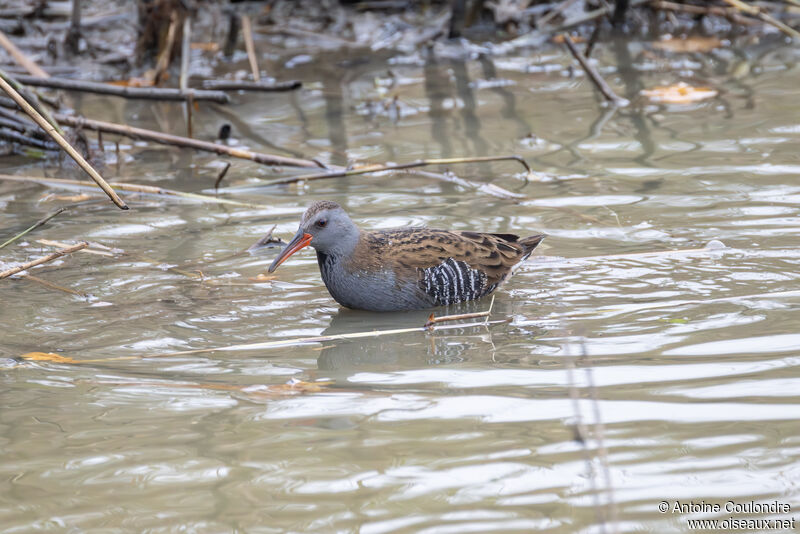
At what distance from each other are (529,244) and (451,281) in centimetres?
51

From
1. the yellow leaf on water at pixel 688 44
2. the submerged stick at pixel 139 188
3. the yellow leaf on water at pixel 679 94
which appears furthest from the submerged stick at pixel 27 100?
the yellow leaf on water at pixel 688 44

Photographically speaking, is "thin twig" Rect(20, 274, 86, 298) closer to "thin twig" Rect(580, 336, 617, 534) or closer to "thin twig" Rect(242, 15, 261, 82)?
"thin twig" Rect(580, 336, 617, 534)


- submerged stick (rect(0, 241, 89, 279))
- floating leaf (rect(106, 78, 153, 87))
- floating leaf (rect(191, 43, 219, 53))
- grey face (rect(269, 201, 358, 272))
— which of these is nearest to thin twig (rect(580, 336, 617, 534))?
grey face (rect(269, 201, 358, 272))

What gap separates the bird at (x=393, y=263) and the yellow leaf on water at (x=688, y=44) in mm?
5752

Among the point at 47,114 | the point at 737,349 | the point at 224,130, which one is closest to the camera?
the point at 737,349

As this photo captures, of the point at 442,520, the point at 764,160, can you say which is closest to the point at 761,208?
the point at 764,160

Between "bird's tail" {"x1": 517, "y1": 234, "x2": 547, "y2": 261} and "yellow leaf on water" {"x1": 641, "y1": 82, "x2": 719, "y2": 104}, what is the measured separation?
3.40m

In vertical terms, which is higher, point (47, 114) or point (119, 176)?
point (47, 114)

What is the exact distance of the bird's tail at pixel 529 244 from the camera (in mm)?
5113

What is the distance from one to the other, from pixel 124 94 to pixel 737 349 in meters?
4.93

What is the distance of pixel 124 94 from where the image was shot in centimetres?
720

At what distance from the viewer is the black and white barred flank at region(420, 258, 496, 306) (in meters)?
4.85

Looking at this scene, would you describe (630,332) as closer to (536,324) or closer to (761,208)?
(536,324)

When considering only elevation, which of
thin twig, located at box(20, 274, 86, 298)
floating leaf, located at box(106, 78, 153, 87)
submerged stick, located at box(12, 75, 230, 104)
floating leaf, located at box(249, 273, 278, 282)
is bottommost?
floating leaf, located at box(249, 273, 278, 282)
